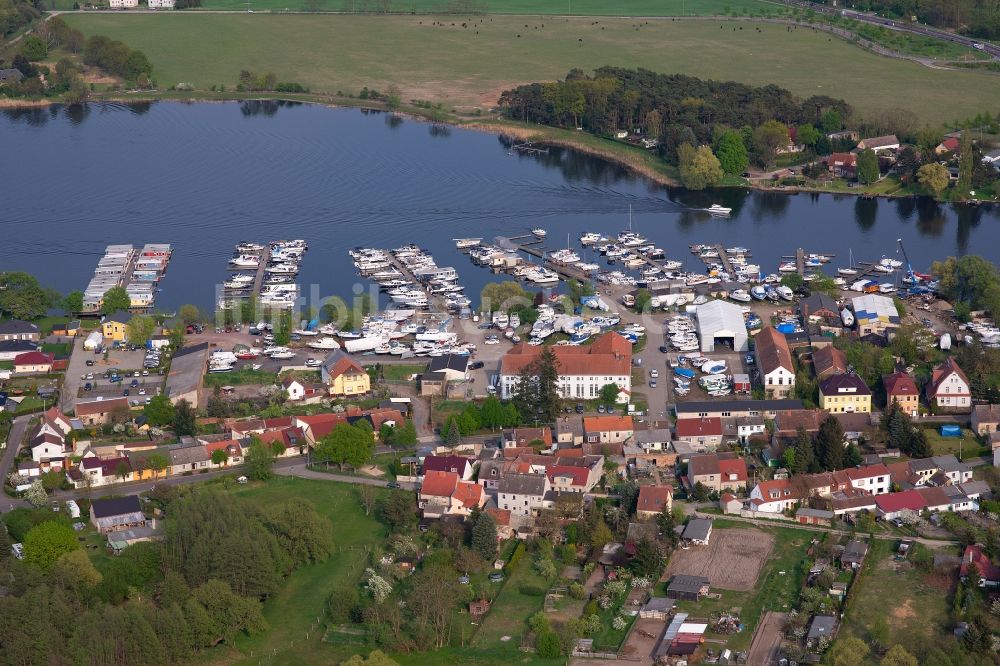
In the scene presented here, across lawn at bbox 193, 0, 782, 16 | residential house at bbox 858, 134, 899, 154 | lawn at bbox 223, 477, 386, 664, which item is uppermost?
lawn at bbox 193, 0, 782, 16

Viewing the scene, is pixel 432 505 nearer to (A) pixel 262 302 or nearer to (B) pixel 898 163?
(A) pixel 262 302

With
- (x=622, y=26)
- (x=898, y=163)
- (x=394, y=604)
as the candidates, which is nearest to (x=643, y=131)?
(x=898, y=163)

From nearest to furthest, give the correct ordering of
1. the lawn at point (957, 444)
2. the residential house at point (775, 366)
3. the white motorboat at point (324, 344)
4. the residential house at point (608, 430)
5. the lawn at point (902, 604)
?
the lawn at point (902, 604), the lawn at point (957, 444), the residential house at point (608, 430), the residential house at point (775, 366), the white motorboat at point (324, 344)

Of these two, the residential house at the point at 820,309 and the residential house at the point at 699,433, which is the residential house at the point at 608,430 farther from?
the residential house at the point at 820,309

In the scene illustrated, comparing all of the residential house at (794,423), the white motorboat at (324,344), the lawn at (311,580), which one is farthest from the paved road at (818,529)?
the white motorboat at (324,344)

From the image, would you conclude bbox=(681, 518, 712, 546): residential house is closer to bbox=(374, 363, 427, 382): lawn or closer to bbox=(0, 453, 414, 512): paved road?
bbox=(0, 453, 414, 512): paved road

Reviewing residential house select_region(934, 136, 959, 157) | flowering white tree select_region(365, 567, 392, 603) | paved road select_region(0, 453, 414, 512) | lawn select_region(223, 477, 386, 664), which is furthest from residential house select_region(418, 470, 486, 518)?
residential house select_region(934, 136, 959, 157)

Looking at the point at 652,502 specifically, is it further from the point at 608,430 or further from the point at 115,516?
the point at 115,516
